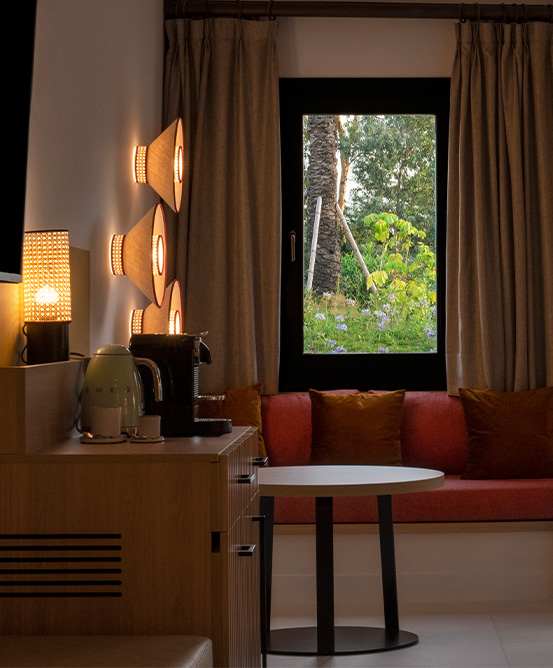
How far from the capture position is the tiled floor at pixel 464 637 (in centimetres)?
304

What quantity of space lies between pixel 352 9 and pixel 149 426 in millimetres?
3022

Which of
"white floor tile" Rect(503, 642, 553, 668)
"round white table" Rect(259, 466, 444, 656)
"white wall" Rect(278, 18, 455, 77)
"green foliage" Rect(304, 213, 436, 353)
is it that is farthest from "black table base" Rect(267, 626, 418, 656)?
"white wall" Rect(278, 18, 455, 77)

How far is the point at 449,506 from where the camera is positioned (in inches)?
150

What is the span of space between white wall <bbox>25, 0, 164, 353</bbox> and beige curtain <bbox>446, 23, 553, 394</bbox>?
5.04 feet

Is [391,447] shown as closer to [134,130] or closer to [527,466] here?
[527,466]

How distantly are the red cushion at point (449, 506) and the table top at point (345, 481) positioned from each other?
52 cm

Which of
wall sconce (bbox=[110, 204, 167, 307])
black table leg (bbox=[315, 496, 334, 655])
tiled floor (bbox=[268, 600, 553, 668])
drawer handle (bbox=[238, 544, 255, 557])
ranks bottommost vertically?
tiled floor (bbox=[268, 600, 553, 668])

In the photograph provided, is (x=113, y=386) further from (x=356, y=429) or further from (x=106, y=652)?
(x=356, y=429)

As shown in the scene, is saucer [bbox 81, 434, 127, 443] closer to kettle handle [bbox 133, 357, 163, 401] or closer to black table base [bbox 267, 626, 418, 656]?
kettle handle [bbox 133, 357, 163, 401]

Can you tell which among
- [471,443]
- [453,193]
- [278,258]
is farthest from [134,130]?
[471,443]

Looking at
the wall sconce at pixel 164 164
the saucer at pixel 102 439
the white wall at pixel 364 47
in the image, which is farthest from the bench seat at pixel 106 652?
the white wall at pixel 364 47

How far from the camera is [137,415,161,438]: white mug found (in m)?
2.20

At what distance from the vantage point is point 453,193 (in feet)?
14.7

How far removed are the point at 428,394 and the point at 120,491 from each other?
2.79 metres
